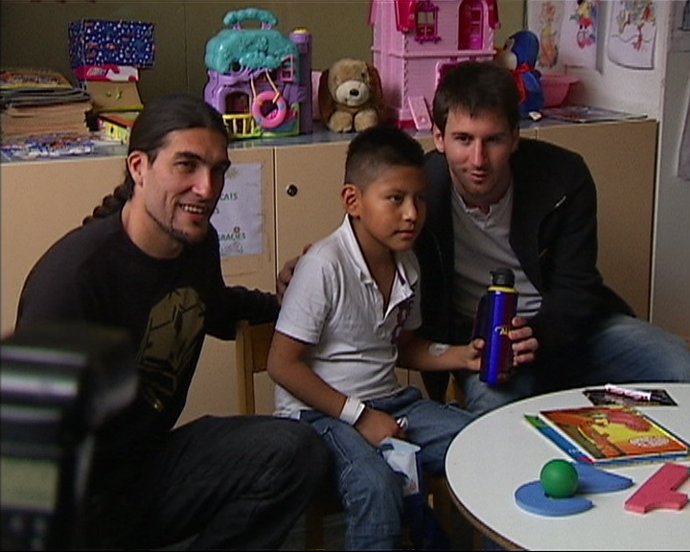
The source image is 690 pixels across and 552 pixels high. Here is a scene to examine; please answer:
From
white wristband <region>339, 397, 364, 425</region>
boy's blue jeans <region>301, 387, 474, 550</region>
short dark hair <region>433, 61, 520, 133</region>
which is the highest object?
short dark hair <region>433, 61, 520, 133</region>

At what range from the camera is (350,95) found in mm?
1959

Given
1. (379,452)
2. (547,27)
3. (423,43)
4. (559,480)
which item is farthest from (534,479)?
(547,27)

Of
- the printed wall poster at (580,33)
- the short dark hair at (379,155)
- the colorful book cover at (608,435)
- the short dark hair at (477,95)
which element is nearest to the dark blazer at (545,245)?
the short dark hair at (477,95)

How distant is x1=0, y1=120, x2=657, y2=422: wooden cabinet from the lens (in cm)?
168

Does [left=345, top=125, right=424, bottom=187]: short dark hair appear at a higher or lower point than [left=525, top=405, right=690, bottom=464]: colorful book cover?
higher

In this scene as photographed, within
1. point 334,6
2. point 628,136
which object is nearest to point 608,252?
point 628,136

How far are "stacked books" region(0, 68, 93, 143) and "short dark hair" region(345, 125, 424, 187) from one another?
596 millimetres

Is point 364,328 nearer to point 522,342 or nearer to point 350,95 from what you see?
point 522,342

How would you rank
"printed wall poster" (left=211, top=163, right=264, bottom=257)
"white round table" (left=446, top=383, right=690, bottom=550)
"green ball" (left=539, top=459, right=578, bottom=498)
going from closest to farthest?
"white round table" (left=446, top=383, right=690, bottom=550), "green ball" (left=539, top=459, right=578, bottom=498), "printed wall poster" (left=211, top=163, right=264, bottom=257)

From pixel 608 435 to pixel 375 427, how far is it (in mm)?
307

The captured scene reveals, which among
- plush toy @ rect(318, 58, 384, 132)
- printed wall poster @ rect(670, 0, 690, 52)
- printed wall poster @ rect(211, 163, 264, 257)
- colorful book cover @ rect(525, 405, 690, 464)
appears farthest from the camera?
printed wall poster @ rect(670, 0, 690, 52)

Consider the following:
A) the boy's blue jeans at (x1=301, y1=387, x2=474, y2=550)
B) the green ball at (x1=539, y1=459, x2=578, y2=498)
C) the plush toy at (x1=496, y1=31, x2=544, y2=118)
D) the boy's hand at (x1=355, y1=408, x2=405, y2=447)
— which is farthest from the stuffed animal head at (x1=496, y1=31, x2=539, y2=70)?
the green ball at (x1=539, y1=459, x2=578, y2=498)

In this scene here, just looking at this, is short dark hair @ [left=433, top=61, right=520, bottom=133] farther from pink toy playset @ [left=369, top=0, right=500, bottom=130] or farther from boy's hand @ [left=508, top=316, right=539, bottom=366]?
pink toy playset @ [left=369, top=0, right=500, bottom=130]

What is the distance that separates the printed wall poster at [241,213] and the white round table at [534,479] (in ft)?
2.46
